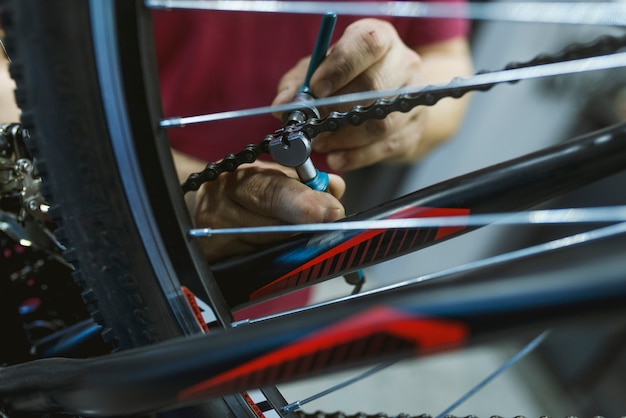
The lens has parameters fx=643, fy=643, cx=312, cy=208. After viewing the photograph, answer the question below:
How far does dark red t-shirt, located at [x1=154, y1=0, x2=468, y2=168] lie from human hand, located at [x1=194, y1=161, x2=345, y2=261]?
276 mm

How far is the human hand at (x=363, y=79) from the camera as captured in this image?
36 cm

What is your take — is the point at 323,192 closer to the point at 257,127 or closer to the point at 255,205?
the point at 255,205

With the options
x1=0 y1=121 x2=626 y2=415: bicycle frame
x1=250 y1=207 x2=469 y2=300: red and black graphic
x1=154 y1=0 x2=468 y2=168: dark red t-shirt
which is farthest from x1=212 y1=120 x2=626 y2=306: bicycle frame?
x1=154 y1=0 x2=468 y2=168: dark red t-shirt

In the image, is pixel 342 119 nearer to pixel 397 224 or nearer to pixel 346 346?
pixel 397 224

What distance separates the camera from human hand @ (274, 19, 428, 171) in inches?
14.1

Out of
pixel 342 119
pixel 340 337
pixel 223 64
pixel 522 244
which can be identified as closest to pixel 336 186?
pixel 342 119

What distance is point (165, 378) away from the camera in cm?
21

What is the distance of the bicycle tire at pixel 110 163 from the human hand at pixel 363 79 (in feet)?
0.39

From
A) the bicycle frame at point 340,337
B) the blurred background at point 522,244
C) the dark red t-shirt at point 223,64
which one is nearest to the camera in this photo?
the bicycle frame at point 340,337

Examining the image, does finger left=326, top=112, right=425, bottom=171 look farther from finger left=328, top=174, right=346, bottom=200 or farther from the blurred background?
the blurred background

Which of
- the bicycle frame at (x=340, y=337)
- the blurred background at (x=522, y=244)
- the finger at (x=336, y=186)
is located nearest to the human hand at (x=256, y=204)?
the finger at (x=336, y=186)

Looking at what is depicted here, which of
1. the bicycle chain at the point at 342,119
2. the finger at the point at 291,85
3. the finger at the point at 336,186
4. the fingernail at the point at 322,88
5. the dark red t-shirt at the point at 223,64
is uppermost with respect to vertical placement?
the dark red t-shirt at the point at 223,64

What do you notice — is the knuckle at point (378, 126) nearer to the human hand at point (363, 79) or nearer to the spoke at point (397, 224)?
the human hand at point (363, 79)

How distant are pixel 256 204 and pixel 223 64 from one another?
36 cm
